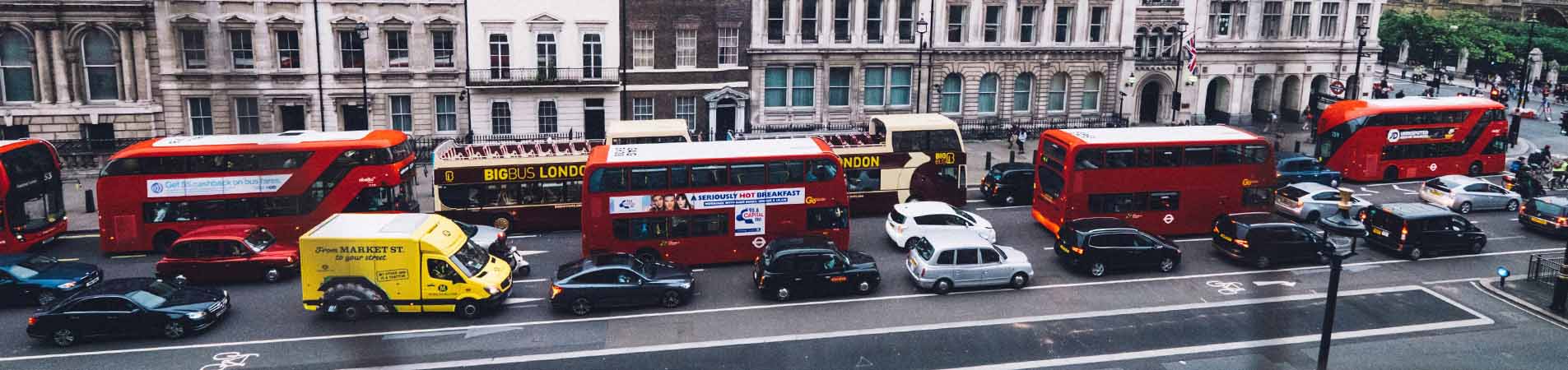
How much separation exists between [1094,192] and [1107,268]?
10.9 feet

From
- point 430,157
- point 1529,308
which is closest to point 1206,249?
point 1529,308

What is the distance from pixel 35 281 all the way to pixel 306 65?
1933 centimetres

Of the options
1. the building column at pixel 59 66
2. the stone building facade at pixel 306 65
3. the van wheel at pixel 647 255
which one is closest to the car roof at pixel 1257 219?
the van wheel at pixel 647 255

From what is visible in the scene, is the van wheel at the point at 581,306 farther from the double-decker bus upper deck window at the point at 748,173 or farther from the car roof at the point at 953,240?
the car roof at the point at 953,240

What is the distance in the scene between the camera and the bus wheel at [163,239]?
2912 centimetres

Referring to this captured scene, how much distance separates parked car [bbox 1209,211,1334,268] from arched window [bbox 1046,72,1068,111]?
23.7m

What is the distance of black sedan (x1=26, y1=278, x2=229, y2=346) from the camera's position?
2209cm

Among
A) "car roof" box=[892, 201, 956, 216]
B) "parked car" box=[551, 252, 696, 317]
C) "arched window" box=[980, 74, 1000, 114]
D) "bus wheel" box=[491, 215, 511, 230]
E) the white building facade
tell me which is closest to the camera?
"parked car" box=[551, 252, 696, 317]

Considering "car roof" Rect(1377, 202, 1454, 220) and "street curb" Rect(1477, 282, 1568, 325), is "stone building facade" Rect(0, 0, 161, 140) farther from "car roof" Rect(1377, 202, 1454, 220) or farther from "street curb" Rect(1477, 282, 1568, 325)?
"street curb" Rect(1477, 282, 1568, 325)

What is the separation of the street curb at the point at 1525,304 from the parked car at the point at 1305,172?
11685 millimetres

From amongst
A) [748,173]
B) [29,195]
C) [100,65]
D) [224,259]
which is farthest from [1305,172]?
[100,65]

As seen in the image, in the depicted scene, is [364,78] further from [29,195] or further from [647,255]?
[647,255]

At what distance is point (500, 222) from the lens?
31.4 m

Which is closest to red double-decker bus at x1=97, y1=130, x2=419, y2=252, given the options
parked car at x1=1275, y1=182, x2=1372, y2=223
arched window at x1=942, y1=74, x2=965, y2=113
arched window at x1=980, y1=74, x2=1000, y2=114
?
parked car at x1=1275, y1=182, x2=1372, y2=223
